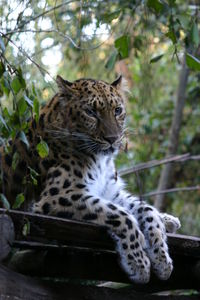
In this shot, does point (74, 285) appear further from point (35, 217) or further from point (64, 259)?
point (35, 217)

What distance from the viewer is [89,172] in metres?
5.38

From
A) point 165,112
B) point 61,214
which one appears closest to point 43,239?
point 61,214

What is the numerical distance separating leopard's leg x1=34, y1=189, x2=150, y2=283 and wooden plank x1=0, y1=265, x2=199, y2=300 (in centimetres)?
37

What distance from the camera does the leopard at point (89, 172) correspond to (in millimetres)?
4688

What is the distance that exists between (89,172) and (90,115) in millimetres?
467

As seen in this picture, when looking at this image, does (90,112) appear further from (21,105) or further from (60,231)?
(21,105)

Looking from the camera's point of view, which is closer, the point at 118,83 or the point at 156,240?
the point at 156,240

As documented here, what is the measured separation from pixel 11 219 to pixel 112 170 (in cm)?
193

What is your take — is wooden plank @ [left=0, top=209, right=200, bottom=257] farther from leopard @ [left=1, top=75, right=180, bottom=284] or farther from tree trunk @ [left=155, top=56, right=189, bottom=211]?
tree trunk @ [left=155, top=56, right=189, bottom=211]

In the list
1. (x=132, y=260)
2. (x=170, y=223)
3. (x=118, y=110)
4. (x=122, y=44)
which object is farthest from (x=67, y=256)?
(x=122, y=44)

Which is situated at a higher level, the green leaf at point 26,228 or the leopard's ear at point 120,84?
the leopard's ear at point 120,84

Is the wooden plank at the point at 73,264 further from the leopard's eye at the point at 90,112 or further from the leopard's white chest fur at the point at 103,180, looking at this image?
the leopard's eye at the point at 90,112

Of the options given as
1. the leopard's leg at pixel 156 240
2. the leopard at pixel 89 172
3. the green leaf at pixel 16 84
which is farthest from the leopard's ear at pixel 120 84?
the green leaf at pixel 16 84

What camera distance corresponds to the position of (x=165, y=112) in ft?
34.6
